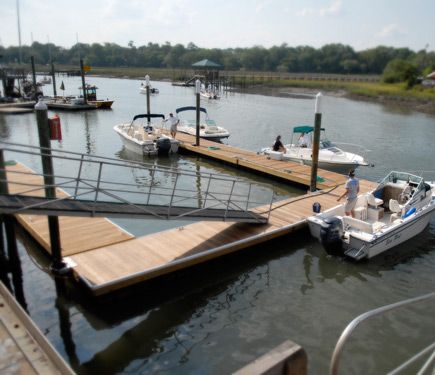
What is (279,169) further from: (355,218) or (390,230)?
(390,230)

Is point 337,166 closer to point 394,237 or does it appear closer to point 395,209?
point 395,209

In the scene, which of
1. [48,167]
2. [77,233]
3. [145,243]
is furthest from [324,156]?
[48,167]

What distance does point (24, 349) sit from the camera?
5.25 m

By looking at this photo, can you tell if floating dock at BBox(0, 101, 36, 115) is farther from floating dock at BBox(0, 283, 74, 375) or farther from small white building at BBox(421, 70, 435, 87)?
small white building at BBox(421, 70, 435, 87)

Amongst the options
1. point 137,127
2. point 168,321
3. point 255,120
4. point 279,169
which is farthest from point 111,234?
point 255,120

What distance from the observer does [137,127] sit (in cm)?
2417

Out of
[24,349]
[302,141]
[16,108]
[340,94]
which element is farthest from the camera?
[340,94]

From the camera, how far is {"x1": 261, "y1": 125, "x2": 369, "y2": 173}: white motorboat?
17938 mm

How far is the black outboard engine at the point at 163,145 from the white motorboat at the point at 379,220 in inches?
475

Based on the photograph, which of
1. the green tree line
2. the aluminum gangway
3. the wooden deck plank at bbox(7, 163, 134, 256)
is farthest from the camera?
the green tree line

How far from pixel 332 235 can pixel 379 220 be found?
2423 millimetres

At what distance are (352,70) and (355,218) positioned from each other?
5098 inches

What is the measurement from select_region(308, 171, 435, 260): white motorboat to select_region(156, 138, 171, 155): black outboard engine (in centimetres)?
1206

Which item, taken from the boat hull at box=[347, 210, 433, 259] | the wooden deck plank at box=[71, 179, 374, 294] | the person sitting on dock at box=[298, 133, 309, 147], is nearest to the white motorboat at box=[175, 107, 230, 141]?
the person sitting on dock at box=[298, 133, 309, 147]
